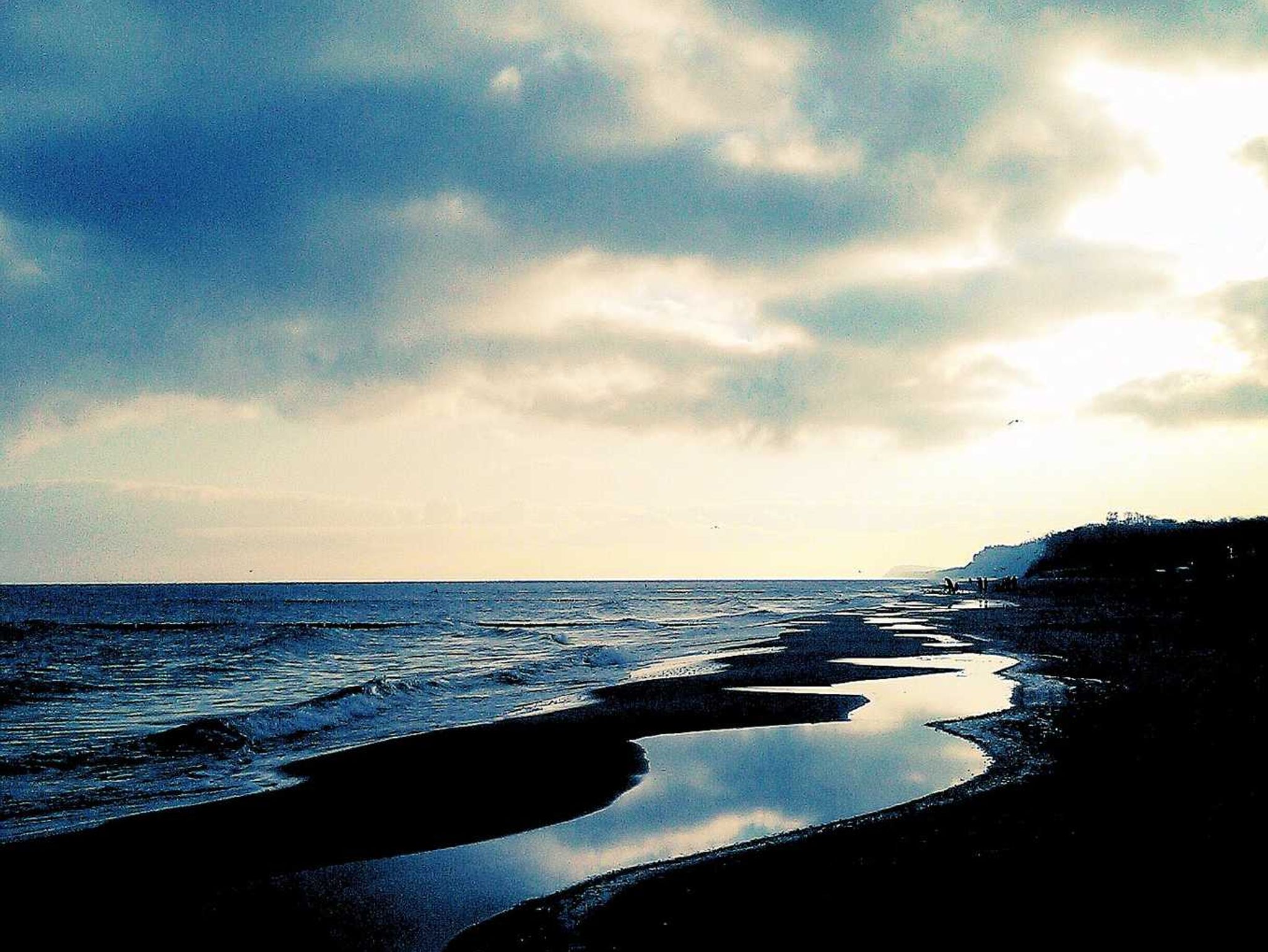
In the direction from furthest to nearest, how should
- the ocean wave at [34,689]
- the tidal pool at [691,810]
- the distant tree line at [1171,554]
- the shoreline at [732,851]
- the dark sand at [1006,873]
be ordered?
1. the distant tree line at [1171,554]
2. the ocean wave at [34,689]
3. the tidal pool at [691,810]
4. the shoreline at [732,851]
5. the dark sand at [1006,873]

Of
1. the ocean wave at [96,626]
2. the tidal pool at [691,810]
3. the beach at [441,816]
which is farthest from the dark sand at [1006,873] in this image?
the ocean wave at [96,626]

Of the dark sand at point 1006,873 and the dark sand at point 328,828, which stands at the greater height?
the dark sand at point 1006,873

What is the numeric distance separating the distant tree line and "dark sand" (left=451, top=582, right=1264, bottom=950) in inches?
2907

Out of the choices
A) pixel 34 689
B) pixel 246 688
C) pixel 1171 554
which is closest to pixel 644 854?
pixel 246 688

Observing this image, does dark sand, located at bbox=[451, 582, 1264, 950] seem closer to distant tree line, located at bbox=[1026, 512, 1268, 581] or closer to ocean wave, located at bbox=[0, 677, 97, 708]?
ocean wave, located at bbox=[0, 677, 97, 708]

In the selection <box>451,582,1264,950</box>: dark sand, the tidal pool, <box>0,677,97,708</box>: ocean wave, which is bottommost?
<box>0,677,97,708</box>: ocean wave

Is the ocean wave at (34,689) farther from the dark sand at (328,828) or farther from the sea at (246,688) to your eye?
the dark sand at (328,828)

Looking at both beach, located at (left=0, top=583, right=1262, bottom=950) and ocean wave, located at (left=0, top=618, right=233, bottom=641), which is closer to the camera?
beach, located at (left=0, top=583, right=1262, bottom=950)

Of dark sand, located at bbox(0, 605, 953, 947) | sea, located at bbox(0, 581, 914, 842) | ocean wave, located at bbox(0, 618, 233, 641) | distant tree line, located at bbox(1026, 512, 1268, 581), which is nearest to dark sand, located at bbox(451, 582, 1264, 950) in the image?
dark sand, located at bbox(0, 605, 953, 947)

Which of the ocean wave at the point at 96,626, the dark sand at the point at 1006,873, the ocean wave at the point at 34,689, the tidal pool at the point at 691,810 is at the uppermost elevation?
the dark sand at the point at 1006,873

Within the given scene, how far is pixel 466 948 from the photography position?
644 cm

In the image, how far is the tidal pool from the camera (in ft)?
25.6

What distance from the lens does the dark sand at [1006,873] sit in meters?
6.20

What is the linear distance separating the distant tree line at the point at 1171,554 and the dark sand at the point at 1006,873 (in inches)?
2907
